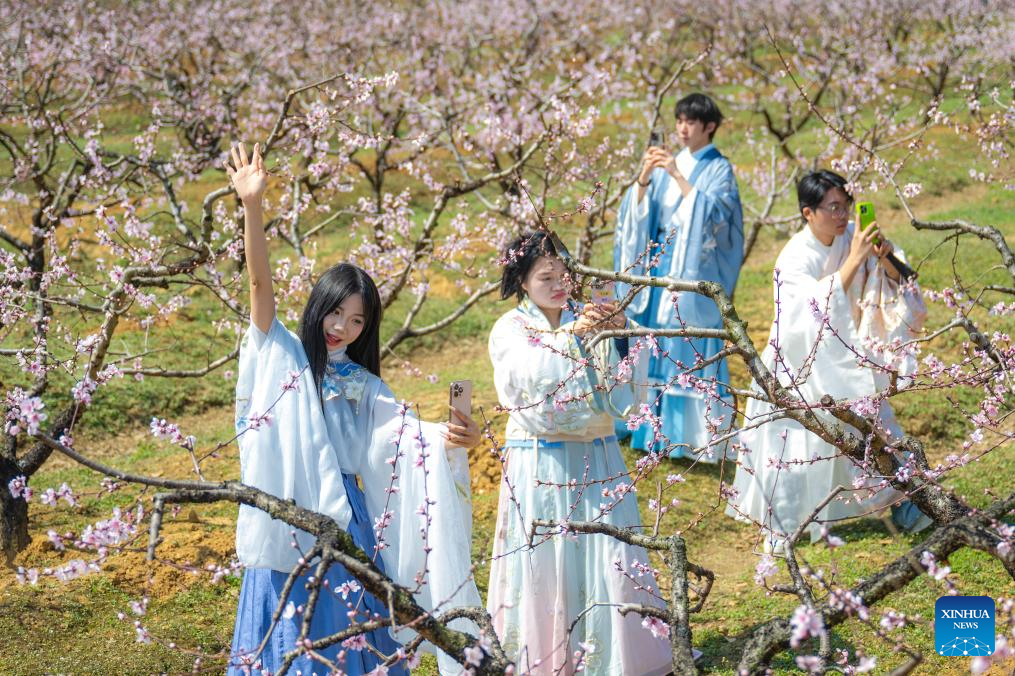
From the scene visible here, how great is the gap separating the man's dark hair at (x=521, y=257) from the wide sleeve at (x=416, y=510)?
105cm

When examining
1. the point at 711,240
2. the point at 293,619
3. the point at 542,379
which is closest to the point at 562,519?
the point at 542,379

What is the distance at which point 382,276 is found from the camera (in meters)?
7.74

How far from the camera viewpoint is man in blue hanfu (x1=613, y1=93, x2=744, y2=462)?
7211 millimetres

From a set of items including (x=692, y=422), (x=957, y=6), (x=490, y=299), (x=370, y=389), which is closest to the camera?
(x=370, y=389)

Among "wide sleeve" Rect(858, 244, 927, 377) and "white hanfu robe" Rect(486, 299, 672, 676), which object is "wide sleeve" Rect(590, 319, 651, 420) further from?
"wide sleeve" Rect(858, 244, 927, 377)

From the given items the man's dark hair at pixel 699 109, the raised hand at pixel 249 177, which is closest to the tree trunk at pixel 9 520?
the raised hand at pixel 249 177

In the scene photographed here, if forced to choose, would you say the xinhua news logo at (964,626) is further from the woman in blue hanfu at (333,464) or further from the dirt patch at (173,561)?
the dirt patch at (173,561)

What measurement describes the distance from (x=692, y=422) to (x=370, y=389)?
158 inches

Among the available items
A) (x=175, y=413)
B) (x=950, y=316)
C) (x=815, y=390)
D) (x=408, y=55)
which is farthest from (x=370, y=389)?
(x=408, y=55)

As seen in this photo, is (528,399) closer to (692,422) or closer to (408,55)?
(692,422)

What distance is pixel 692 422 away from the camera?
7.54 metres

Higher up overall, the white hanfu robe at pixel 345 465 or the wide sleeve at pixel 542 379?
the wide sleeve at pixel 542 379

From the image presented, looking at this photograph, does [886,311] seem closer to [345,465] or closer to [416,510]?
[416,510]

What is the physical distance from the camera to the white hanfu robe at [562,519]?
4.56 m
